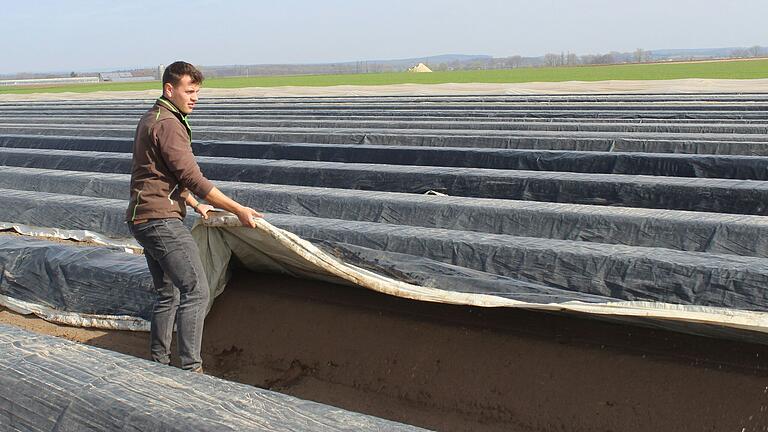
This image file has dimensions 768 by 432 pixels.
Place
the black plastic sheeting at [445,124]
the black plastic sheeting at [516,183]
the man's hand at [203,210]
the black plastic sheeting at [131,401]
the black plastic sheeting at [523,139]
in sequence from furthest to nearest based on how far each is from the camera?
the black plastic sheeting at [445,124]
the black plastic sheeting at [523,139]
the black plastic sheeting at [516,183]
the man's hand at [203,210]
the black plastic sheeting at [131,401]

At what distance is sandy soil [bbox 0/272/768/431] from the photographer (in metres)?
3.26

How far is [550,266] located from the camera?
387 cm

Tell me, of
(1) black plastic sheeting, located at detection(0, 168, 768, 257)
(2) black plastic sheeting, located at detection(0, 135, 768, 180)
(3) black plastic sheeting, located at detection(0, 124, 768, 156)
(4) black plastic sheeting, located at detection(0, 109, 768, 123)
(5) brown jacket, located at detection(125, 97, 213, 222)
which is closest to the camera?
(5) brown jacket, located at detection(125, 97, 213, 222)

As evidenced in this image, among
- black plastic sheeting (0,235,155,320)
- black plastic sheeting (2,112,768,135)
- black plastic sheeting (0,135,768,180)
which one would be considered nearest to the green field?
black plastic sheeting (2,112,768,135)

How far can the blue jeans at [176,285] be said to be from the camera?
332 centimetres

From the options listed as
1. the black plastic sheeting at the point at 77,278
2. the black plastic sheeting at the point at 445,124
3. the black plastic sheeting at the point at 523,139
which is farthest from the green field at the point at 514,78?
the black plastic sheeting at the point at 77,278

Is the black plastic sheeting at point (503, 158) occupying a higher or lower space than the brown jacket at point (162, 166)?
lower

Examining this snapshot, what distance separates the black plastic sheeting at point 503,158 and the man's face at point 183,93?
417cm

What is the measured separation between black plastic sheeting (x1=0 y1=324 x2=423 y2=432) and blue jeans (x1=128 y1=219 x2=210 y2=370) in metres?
0.67

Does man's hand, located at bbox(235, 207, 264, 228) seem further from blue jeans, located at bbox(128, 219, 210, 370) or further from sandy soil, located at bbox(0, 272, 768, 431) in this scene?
sandy soil, located at bbox(0, 272, 768, 431)

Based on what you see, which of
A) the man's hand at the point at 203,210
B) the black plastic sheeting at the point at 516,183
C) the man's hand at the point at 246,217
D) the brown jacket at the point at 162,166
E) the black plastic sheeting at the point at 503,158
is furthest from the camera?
the black plastic sheeting at the point at 503,158

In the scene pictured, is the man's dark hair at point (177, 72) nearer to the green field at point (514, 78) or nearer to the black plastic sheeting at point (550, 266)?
the black plastic sheeting at point (550, 266)

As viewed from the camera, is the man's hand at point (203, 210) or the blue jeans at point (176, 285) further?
the man's hand at point (203, 210)

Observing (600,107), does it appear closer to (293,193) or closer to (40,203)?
(293,193)
